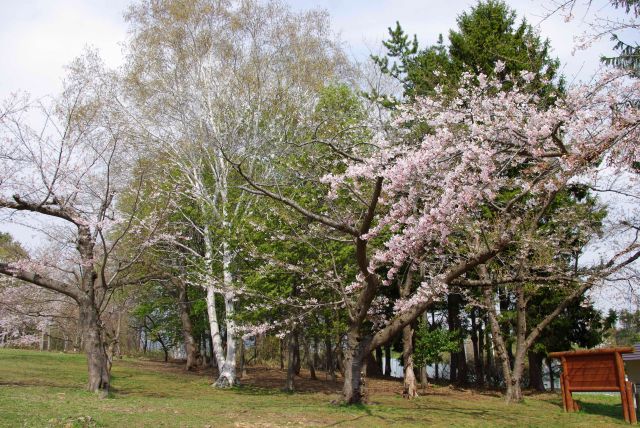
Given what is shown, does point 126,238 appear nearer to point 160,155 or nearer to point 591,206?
point 160,155

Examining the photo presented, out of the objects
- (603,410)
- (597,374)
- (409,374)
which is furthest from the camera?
(409,374)

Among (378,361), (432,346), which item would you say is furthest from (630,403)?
(378,361)

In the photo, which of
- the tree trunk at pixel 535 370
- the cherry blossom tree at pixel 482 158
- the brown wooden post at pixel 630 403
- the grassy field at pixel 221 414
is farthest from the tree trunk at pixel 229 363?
the tree trunk at pixel 535 370

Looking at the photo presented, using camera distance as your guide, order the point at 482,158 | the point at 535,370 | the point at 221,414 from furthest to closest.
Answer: the point at 535,370, the point at 221,414, the point at 482,158

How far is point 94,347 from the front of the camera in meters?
10.8

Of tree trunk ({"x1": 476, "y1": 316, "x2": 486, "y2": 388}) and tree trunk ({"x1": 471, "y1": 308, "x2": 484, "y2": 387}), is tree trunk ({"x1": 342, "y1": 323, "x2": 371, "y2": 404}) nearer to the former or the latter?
tree trunk ({"x1": 476, "y1": 316, "x2": 486, "y2": 388})

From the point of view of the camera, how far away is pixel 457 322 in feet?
78.9

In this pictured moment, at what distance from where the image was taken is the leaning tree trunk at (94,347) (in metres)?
10.7

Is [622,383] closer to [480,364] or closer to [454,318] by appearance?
[454,318]

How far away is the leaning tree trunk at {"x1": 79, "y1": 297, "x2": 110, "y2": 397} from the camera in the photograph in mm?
10734

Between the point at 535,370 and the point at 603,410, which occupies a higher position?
the point at 535,370

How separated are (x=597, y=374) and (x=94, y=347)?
9.98 m

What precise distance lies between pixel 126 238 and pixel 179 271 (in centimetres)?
239

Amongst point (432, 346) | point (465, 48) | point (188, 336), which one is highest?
point (465, 48)
